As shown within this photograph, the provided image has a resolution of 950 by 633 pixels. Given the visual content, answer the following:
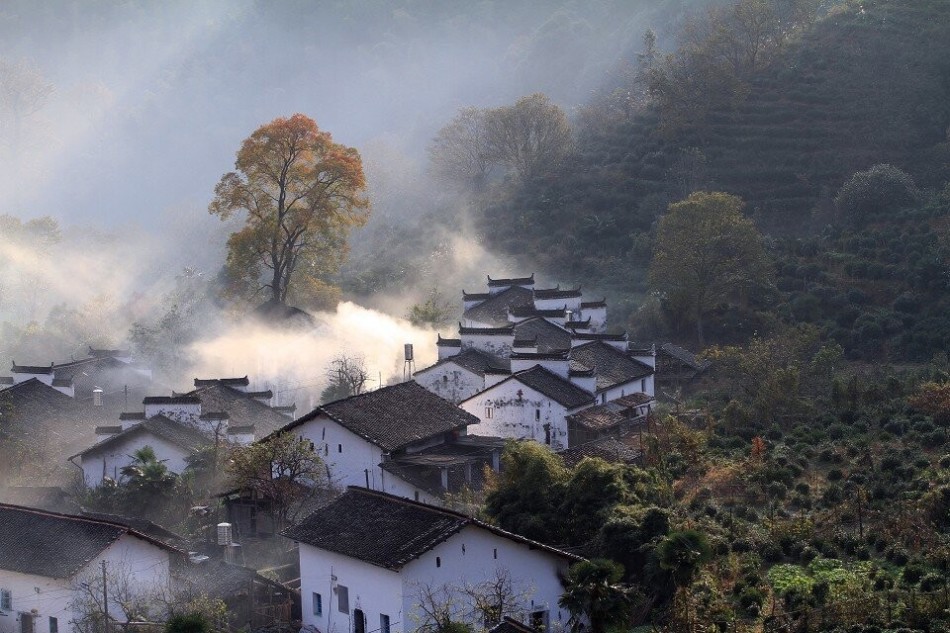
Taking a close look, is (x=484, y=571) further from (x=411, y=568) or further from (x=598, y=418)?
(x=598, y=418)

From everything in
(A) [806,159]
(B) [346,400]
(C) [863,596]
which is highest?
(A) [806,159]

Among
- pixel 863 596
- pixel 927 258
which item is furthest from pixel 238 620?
pixel 927 258

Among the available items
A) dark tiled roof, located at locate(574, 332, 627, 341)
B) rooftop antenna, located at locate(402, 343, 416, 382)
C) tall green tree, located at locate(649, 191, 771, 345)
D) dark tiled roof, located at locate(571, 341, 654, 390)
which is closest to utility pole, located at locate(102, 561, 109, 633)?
dark tiled roof, located at locate(571, 341, 654, 390)

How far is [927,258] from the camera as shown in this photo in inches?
2071

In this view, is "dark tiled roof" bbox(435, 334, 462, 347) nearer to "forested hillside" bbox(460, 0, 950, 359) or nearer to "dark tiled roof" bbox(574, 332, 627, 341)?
"dark tiled roof" bbox(574, 332, 627, 341)

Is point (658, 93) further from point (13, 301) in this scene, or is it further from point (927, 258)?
point (13, 301)

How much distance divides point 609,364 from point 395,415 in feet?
33.6

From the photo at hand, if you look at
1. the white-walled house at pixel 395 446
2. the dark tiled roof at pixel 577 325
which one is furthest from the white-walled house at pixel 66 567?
the dark tiled roof at pixel 577 325

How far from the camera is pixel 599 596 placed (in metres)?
23.0

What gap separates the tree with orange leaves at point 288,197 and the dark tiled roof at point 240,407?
9571mm

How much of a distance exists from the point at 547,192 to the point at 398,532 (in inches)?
1868

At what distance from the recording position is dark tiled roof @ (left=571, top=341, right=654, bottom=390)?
4238 cm

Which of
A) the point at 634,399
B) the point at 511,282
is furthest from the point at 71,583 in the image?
the point at 511,282

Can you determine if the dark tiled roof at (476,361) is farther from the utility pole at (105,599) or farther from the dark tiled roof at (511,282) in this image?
the utility pole at (105,599)
